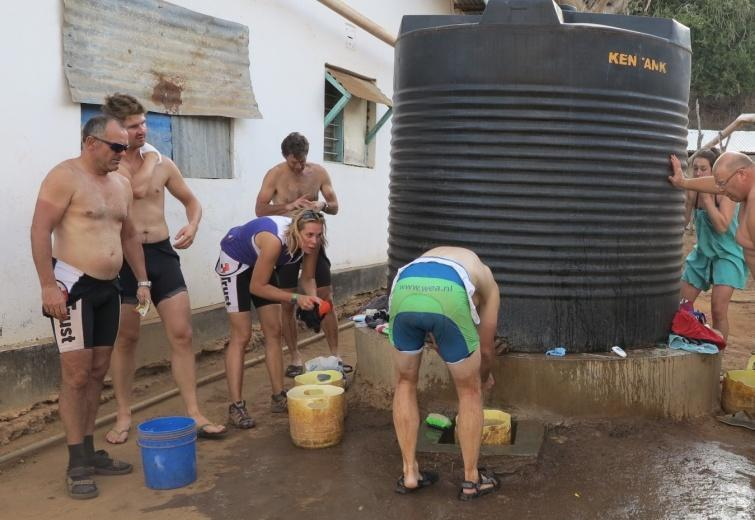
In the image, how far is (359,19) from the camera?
28.0 feet

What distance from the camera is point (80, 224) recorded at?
3.82 metres

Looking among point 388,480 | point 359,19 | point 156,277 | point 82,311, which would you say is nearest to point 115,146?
point 82,311

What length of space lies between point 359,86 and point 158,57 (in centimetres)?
343

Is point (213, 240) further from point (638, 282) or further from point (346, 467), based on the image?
point (638, 282)

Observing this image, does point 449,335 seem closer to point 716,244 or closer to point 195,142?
point 716,244

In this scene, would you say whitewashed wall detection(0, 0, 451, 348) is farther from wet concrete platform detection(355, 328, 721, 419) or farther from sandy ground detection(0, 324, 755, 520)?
wet concrete platform detection(355, 328, 721, 419)

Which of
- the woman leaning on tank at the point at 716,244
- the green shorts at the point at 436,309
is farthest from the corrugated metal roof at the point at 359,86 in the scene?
the green shorts at the point at 436,309

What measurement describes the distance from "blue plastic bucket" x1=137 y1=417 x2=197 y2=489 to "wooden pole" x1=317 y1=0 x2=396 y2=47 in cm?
531

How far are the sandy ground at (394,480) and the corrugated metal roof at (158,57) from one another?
2608 millimetres

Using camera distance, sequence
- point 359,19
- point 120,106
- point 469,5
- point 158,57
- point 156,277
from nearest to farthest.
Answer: point 120,106, point 156,277, point 158,57, point 359,19, point 469,5

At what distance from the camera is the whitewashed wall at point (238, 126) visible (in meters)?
4.88

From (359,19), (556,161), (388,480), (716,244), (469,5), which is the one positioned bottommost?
(388,480)

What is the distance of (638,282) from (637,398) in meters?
0.75

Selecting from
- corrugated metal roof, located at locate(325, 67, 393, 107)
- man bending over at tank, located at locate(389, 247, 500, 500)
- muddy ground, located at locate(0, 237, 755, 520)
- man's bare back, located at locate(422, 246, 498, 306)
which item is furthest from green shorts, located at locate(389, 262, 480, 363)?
corrugated metal roof, located at locate(325, 67, 393, 107)
